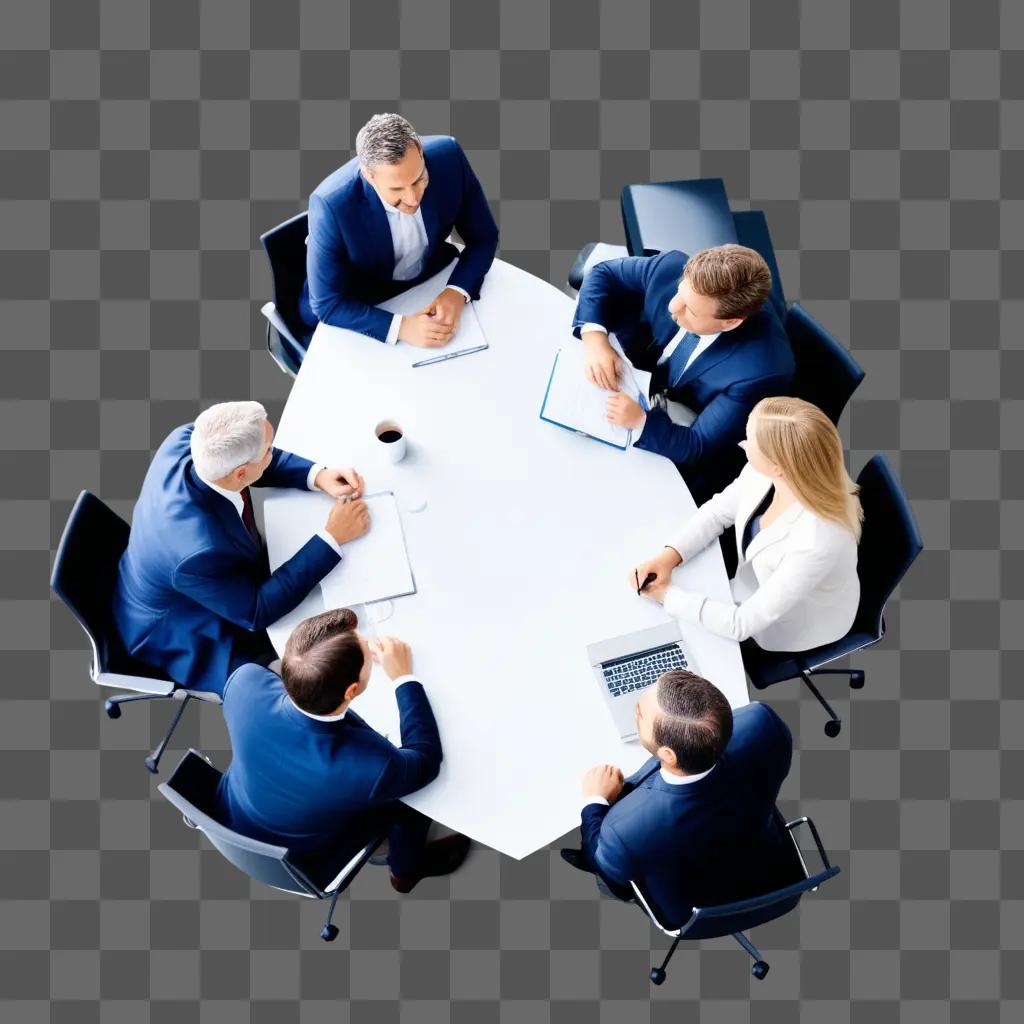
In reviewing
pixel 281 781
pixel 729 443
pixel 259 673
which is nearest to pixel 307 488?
pixel 259 673

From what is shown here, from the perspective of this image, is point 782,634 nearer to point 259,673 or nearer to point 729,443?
point 729,443

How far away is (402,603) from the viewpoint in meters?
3.04

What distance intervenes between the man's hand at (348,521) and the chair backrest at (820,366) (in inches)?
64.3

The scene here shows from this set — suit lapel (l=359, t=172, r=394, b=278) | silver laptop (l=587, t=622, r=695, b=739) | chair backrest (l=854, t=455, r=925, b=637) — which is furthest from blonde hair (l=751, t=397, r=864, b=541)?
suit lapel (l=359, t=172, r=394, b=278)

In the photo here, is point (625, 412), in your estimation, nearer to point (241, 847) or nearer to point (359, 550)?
point (359, 550)

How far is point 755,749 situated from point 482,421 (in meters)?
1.43

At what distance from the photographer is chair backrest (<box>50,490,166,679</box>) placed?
3082mm

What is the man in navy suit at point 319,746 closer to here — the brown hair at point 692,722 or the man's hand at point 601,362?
the brown hair at point 692,722

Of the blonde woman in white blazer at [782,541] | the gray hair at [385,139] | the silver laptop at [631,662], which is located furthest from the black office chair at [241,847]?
the gray hair at [385,139]

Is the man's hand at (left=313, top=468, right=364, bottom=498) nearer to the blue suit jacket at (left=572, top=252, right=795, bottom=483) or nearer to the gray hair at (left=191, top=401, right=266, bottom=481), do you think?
the gray hair at (left=191, top=401, right=266, bottom=481)

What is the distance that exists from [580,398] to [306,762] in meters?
1.52

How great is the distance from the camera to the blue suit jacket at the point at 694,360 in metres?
3.19

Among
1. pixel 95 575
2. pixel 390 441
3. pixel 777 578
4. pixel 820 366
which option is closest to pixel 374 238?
pixel 390 441

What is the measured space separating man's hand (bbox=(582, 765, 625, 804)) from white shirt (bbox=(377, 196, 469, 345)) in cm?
163
